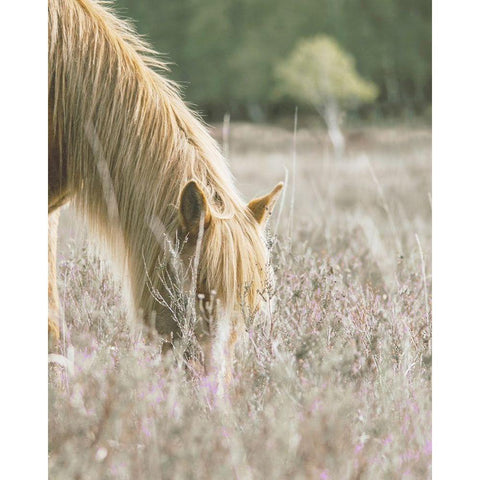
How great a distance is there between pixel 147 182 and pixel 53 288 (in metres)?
0.74

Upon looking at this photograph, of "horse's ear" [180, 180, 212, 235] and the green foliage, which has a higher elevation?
the green foliage

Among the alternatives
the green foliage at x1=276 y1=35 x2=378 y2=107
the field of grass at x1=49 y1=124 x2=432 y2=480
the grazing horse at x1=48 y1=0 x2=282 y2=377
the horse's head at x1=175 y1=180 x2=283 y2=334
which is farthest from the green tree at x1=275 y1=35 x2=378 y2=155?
the horse's head at x1=175 y1=180 x2=283 y2=334

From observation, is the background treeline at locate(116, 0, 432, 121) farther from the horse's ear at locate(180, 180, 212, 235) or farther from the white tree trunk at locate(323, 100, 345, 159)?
the horse's ear at locate(180, 180, 212, 235)

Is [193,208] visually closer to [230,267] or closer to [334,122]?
[230,267]

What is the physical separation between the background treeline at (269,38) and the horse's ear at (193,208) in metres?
0.76

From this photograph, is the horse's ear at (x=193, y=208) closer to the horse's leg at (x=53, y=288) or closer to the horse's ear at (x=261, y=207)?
the horse's ear at (x=261, y=207)

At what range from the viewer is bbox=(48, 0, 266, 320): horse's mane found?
2.32 meters

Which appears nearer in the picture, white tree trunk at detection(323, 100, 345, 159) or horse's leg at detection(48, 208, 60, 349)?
horse's leg at detection(48, 208, 60, 349)

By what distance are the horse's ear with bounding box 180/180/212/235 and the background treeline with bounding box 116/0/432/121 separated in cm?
76

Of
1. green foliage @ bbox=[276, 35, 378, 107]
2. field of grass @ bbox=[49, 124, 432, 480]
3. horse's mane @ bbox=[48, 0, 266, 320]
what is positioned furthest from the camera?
green foliage @ bbox=[276, 35, 378, 107]

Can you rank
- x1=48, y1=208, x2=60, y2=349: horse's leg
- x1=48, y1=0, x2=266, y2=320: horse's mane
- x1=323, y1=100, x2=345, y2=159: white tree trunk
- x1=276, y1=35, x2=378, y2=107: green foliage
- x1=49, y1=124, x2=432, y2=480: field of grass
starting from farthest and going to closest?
x1=323, y1=100, x2=345, y2=159: white tree trunk, x1=276, y1=35, x2=378, y2=107: green foliage, x1=48, y1=208, x2=60, y2=349: horse's leg, x1=48, y1=0, x2=266, y2=320: horse's mane, x1=49, y1=124, x2=432, y2=480: field of grass

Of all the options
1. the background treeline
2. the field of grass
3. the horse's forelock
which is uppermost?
the background treeline

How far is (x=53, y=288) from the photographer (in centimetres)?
289

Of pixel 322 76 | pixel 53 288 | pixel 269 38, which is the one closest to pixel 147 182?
pixel 53 288
